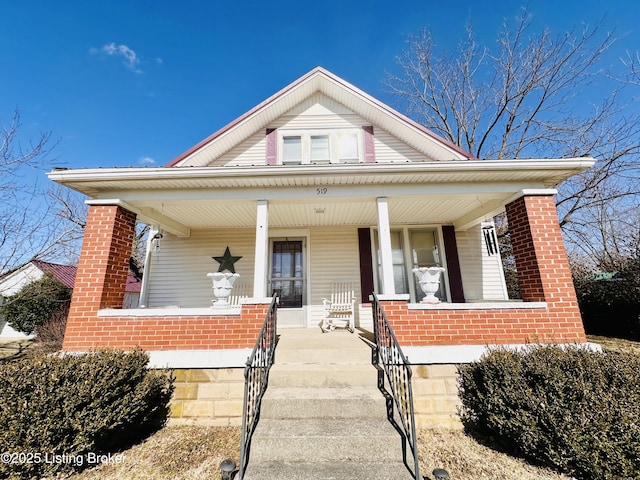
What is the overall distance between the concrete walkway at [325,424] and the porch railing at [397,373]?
0.14 meters

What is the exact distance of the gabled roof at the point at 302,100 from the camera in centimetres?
659

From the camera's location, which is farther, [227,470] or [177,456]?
[177,456]

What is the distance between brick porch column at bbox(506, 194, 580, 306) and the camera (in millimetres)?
4246

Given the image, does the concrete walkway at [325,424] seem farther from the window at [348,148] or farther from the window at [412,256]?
the window at [348,148]

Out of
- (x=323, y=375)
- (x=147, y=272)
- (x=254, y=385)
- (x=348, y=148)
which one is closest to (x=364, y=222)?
(x=348, y=148)

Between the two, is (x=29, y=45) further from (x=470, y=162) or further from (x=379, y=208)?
(x=470, y=162)

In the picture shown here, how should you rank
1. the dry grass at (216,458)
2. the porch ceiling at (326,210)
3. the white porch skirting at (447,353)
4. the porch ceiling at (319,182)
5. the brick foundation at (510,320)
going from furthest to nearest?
the porch ceiling at (326,210), the porch ceiling at (319,182), the brick foundation at (510,320), the white porch skirting at (447,353), the dry grass at (216,458)

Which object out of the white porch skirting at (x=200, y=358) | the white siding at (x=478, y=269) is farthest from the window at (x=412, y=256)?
the white porch skirting at (x=200, y=358)

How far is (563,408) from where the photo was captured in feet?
9.45

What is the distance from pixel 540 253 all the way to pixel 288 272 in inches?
208

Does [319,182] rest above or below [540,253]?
above

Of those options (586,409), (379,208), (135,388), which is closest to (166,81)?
(379,208)

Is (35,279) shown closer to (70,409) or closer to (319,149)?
(70,409)

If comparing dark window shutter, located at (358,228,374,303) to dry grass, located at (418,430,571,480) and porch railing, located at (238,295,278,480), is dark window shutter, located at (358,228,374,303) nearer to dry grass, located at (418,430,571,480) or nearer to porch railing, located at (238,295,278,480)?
porch railing, located at (238,295,278,480)
